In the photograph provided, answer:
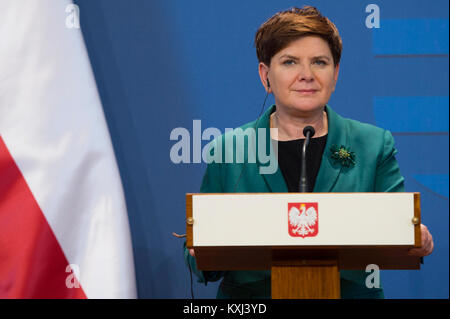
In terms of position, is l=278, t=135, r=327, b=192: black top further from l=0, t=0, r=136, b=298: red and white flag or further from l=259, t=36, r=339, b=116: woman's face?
l=0, t=0, r=136, b=298: red and white flag

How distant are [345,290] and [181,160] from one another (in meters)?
0.87

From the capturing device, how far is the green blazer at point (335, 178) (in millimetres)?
1948

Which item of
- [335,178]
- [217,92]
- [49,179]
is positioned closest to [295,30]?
[335,178]

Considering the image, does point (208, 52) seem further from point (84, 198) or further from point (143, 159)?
point (84, 198)

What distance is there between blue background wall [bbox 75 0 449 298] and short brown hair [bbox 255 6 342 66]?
1.51 ft

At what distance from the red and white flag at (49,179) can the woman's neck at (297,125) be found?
60 centimetres

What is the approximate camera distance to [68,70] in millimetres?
2299

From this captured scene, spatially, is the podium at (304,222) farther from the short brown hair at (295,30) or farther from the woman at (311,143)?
the short brown hair at (295,30)

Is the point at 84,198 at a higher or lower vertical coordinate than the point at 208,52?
lower

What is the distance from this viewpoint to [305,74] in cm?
200

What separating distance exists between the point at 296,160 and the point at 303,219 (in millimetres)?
642

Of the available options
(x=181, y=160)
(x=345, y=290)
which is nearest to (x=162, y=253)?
(x=181, y=160)

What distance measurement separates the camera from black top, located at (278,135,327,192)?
1991 mm

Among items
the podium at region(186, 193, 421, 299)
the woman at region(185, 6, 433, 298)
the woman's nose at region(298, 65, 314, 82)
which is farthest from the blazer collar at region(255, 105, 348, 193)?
the podium at region(186, 193, 421, 299)
